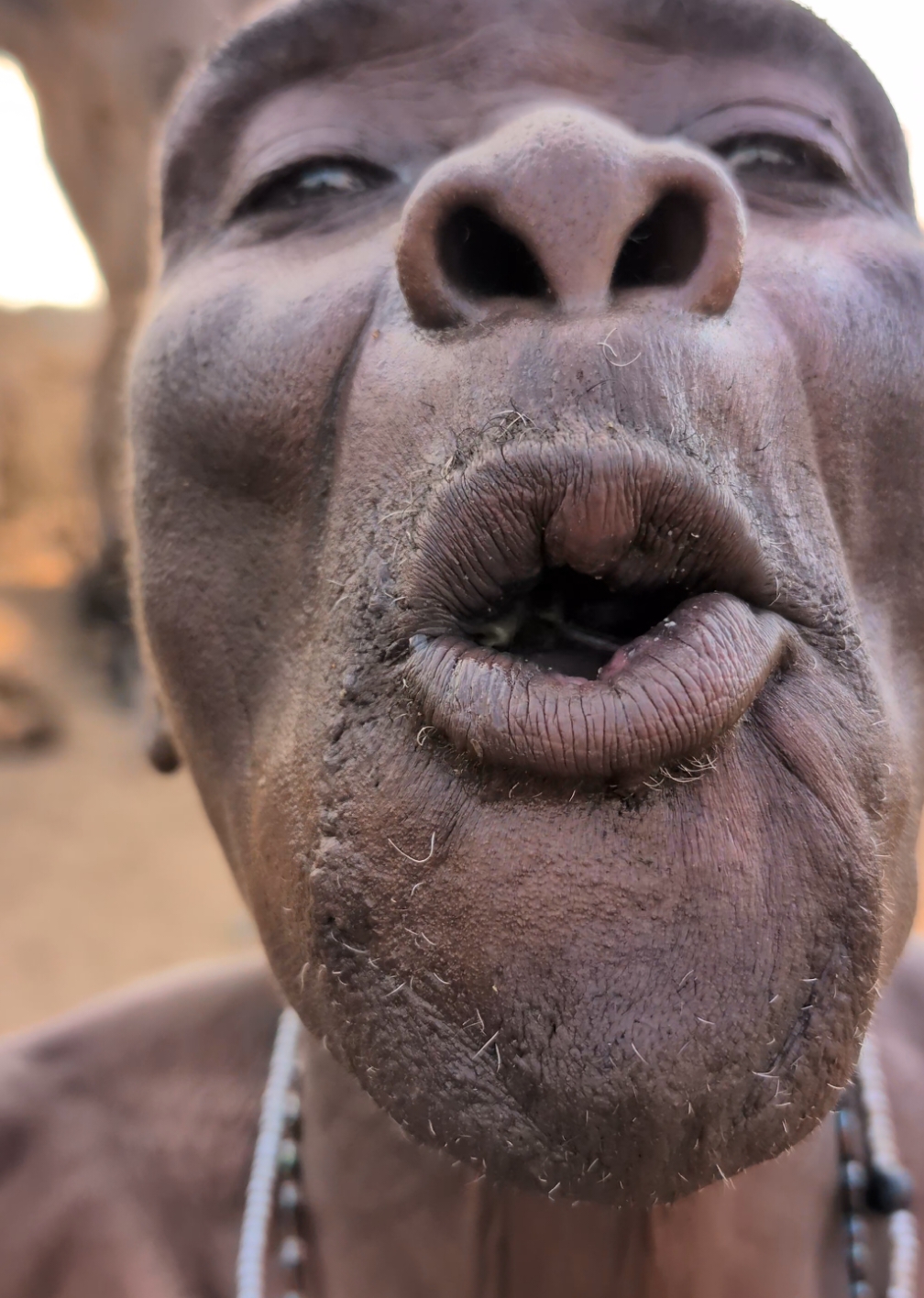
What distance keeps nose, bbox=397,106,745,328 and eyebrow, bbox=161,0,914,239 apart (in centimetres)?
38

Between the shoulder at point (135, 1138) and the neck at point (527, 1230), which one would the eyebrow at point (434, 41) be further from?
the shoulder at point (135, 1138)

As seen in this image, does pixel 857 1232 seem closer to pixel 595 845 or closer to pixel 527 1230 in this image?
pixel 527 1230

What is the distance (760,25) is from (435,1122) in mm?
1158

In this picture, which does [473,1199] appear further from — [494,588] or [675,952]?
[494,588]

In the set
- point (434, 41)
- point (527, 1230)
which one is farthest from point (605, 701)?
point (434, 41)

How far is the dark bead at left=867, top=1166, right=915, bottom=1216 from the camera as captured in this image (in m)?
1.31

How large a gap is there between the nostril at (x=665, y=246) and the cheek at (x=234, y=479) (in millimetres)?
281

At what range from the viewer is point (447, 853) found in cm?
68

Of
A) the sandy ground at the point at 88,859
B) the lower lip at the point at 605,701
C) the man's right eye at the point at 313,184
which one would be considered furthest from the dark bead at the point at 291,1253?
the sandy ground at the point at 88,859

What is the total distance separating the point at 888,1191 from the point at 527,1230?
556 mm

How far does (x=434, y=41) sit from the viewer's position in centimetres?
110

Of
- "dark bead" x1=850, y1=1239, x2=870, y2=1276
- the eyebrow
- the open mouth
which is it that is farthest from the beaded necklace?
the eyebrow

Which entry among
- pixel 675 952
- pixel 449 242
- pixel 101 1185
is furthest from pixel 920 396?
pixel 101 1185

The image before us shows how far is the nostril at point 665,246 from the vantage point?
78 centimetres
